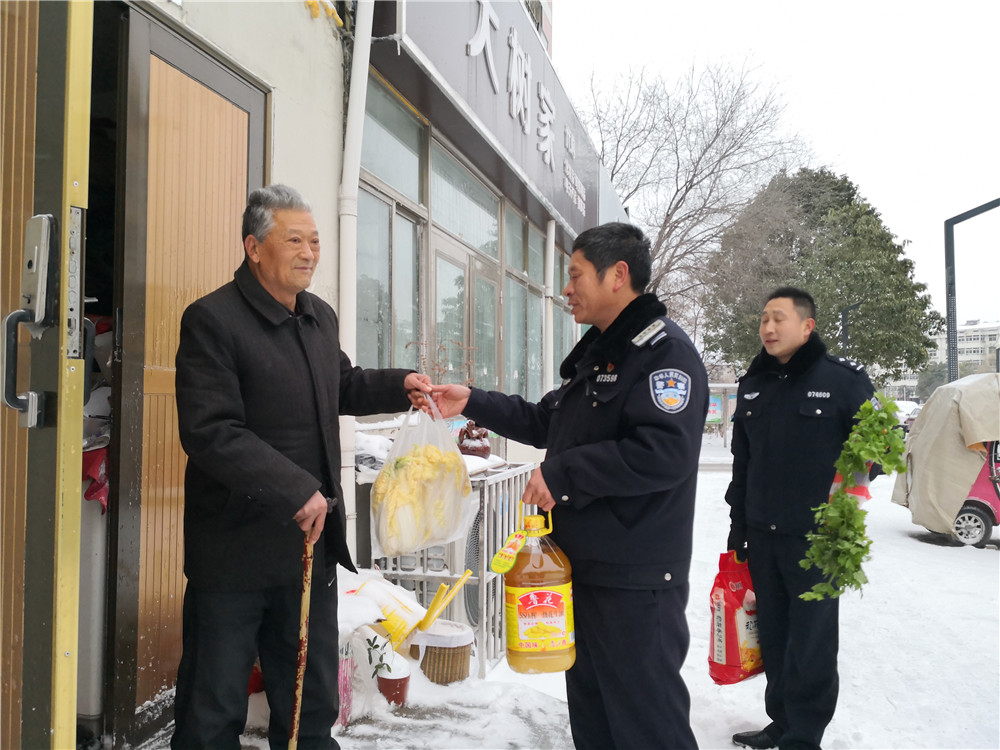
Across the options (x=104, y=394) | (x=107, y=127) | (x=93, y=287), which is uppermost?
(x=107, y=127)

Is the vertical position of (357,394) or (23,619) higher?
(357,394)

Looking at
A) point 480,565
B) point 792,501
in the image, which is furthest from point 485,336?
point 792,501

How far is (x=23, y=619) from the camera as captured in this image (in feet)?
5.39

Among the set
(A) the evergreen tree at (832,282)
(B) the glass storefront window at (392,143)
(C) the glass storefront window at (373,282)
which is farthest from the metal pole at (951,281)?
(A) the evergreen tree at (832,282)

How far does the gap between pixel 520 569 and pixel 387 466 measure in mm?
754

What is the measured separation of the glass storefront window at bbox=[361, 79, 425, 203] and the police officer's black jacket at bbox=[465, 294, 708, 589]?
2915 millimetres

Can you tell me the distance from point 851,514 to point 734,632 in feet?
2.80

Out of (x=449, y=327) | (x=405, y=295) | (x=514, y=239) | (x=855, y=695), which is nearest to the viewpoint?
(x=855, y=695)

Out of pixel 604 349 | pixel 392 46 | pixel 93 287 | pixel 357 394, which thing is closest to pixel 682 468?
pixel 604 349

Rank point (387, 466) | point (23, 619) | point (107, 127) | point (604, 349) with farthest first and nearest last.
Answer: point (107, 127) → point (387, 466) → point (604, 349) → point (23, 619)

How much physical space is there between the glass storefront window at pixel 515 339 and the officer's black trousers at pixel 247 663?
6.09 metres

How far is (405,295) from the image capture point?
5.46 metres

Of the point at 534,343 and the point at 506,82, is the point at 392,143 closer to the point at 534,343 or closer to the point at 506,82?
the point at 506,82

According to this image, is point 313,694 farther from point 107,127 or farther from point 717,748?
point 107,127
